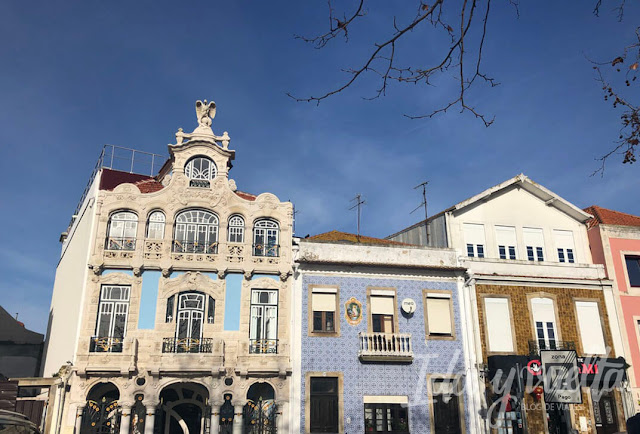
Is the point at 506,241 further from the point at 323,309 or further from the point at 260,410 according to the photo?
the point at 260,410

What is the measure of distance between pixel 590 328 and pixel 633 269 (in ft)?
15.3

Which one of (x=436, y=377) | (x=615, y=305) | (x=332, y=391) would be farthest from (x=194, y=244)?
(x=615, y=305)

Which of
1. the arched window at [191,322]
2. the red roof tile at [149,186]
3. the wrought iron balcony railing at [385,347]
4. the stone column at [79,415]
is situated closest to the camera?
the stone column at [79,415]

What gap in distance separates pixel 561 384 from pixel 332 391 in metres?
10.3

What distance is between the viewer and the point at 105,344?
75.8ft

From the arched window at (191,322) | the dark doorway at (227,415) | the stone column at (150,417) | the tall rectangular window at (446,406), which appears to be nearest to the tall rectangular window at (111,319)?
the arched window at (191,322)

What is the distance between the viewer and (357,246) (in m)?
26.7

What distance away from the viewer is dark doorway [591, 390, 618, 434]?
26.0 m

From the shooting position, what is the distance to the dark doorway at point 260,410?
23.7 metres

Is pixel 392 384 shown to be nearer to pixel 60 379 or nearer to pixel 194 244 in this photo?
pixel 194 244

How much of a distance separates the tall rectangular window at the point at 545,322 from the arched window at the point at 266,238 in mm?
12387

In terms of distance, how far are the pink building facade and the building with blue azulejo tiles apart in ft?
26.9

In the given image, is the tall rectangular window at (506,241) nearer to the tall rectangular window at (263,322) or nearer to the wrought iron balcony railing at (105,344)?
the tall rectangular window at (263,322)

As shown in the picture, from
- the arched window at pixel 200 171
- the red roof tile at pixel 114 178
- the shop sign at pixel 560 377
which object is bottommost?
the shop sign at pixel 560 377
